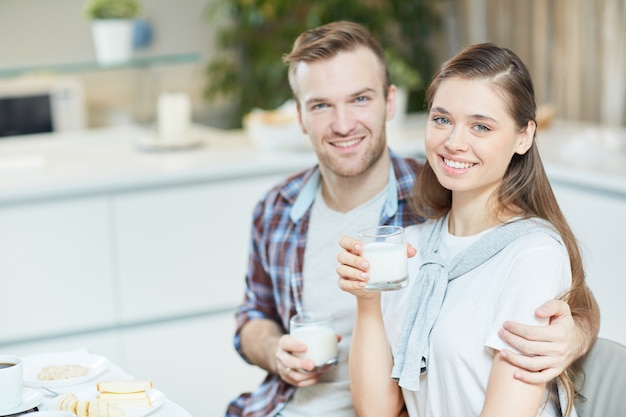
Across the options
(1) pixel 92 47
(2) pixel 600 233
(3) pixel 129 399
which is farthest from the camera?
(1) pixel 92 47

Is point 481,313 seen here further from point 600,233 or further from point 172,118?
point 172,118

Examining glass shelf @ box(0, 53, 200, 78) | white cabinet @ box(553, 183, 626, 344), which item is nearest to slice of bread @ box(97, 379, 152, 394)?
white cabinet @ box(553, 183, 626, 344)

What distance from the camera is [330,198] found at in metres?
2.09

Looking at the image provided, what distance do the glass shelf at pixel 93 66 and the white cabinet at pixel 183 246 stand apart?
1.59 ft

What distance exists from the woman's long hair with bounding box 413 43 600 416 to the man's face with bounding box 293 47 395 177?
1.13 feet

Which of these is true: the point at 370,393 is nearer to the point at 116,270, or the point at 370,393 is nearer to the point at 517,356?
the point at 517,356

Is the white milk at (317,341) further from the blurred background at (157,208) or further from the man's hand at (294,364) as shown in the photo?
the blurred background at (157,208)

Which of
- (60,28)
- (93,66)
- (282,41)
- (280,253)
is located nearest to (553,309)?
(280,253)

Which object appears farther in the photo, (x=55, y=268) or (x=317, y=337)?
(x=55, y=268)

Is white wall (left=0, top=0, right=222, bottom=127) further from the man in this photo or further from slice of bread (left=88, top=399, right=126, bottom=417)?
slice of bread (left=88, top=399, right=126, bottom=417)

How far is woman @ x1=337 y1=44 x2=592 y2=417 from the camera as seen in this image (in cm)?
149

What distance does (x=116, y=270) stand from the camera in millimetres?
3076

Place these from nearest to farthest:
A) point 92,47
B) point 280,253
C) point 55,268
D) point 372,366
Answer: point 372,366 → point 280,253 → point 55,268 → point 92,47

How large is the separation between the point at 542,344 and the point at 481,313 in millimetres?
126
